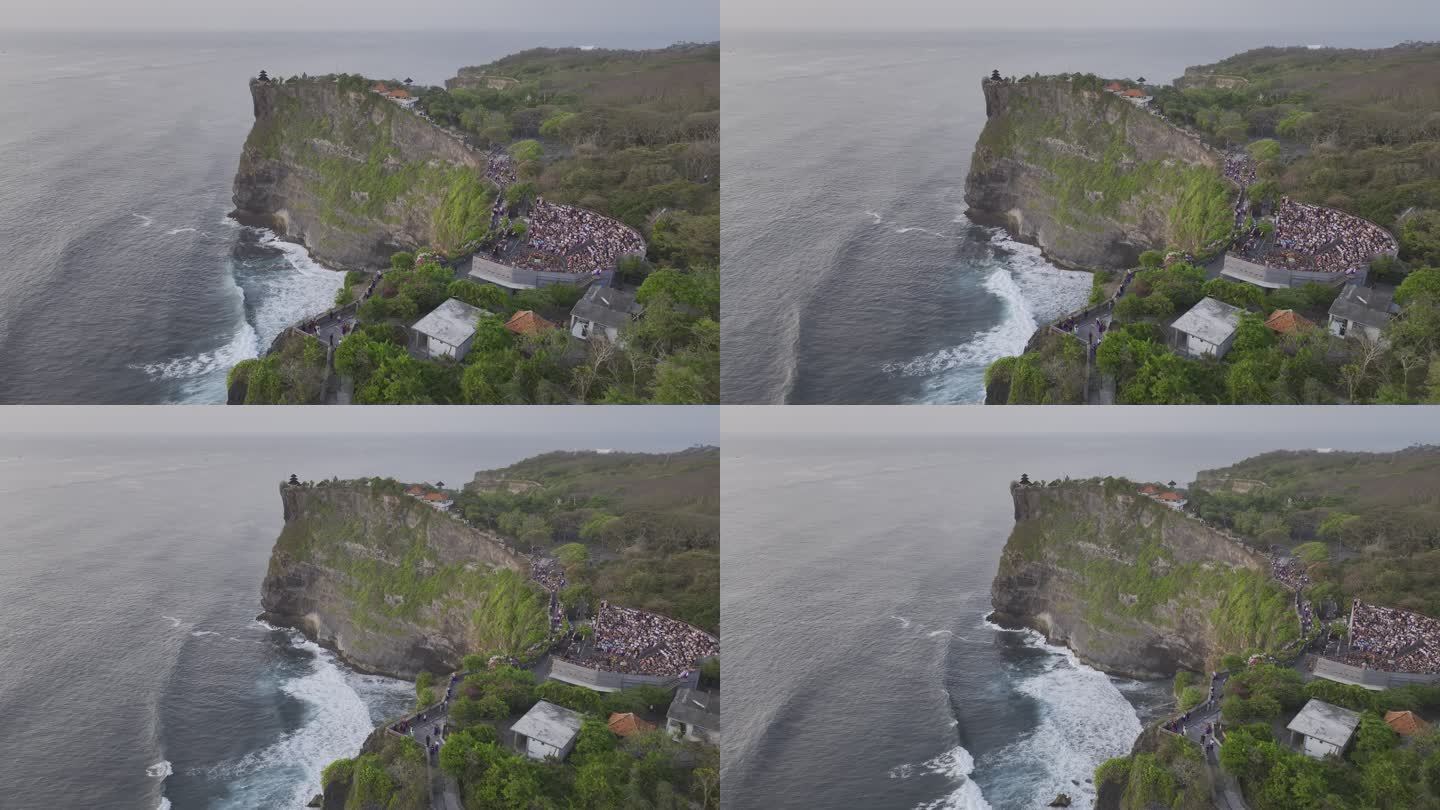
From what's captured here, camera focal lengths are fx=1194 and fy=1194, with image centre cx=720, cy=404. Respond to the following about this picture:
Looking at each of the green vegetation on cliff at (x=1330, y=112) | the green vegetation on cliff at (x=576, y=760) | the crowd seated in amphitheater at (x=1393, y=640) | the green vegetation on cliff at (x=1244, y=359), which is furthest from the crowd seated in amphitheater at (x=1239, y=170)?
the green vegetation on cliff at (x=576, y=760)

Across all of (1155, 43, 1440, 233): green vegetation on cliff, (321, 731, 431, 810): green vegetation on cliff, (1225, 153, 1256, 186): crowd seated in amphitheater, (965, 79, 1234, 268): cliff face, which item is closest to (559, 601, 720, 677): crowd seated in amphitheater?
(321, 731, 431, 810): green vegetation on cliff

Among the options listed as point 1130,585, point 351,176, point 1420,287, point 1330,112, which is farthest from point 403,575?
point 1330,112

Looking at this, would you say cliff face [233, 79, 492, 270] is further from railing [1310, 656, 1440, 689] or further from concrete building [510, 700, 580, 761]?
railing [1310, 656, 1440, 689]

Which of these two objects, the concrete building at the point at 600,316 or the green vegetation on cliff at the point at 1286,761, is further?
the concrete building at the point at 600,316

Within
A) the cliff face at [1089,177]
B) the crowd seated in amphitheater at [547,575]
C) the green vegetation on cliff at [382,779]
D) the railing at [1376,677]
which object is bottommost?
the green vegetation on cliff at [382,779]

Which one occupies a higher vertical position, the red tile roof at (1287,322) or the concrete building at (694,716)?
the red tile roof at (1287,322)

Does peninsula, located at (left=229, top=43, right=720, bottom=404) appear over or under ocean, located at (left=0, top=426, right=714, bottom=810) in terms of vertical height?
over

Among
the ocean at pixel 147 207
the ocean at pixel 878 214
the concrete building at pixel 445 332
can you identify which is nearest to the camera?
the concrete building at pixel 445 332

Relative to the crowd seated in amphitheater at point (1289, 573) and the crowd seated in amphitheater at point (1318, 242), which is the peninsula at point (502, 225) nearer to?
the crowd seated in amphitheater at point (1318, 242)
